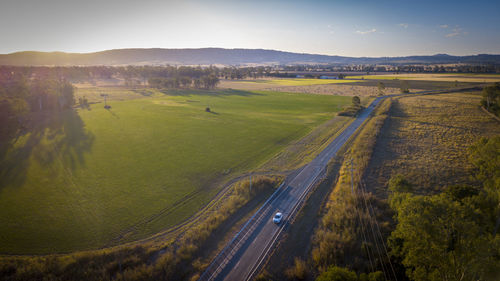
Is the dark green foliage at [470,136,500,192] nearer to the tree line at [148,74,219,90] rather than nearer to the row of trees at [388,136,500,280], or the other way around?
the row of trees at [388,136,500,280]

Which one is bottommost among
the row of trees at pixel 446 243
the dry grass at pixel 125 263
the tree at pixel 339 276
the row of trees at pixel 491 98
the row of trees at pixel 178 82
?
the dry grass at pixel 125 263

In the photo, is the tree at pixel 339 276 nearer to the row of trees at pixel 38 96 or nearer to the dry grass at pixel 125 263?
the dry grass at pixel 125 263

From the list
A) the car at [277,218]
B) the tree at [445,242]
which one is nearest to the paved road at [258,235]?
→ the car at [277,218]

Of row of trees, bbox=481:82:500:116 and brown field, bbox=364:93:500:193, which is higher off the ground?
row of trees, bbox=481:82:500:116

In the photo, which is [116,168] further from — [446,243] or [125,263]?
[446,243]

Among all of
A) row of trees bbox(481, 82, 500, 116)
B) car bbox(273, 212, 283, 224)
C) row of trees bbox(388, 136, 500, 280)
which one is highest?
row of trees bbox(481, 82, 500, 116)

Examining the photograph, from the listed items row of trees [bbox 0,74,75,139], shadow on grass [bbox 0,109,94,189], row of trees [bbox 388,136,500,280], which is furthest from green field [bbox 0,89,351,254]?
row of trees [bbox 388,136,500,280]
